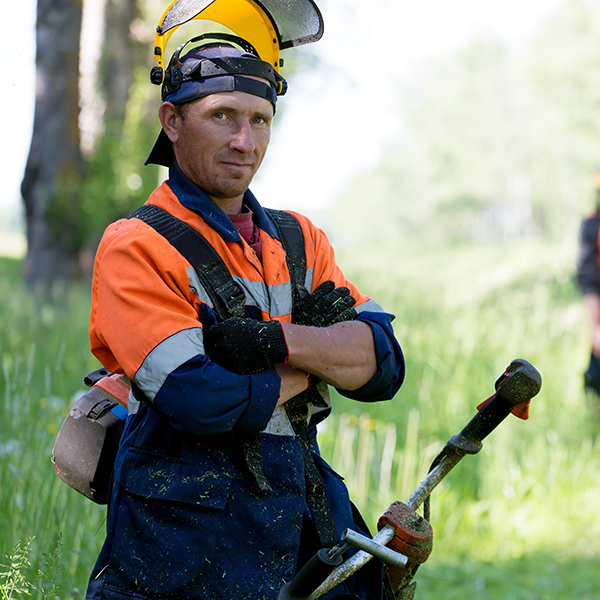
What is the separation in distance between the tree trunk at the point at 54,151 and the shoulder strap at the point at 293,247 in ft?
22.8

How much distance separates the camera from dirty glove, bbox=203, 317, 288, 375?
1653 mm

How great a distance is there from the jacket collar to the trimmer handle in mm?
744

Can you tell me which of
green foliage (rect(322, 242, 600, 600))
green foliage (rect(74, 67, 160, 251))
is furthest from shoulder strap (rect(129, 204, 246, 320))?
green foliage (rect(74, 67, 160, 251))

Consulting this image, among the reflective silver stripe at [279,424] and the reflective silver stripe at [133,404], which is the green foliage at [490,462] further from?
the reflective silver stripe at [133,404]

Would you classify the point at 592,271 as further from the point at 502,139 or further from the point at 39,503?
the point at 502,139

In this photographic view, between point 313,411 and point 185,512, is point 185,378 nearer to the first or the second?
point 185,512

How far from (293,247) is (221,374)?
53cm

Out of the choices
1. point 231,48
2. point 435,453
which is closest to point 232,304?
point 231,48

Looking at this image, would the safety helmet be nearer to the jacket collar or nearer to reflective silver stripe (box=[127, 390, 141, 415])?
the jacket collar

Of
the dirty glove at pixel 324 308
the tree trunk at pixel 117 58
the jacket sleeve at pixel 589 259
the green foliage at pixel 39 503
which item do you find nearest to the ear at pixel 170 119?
the dirty glove at pixel 324 308

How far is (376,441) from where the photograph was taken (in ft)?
16.1

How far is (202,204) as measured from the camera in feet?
6.00

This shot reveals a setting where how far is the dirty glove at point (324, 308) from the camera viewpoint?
1.88 metres

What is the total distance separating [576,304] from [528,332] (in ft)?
18.7
